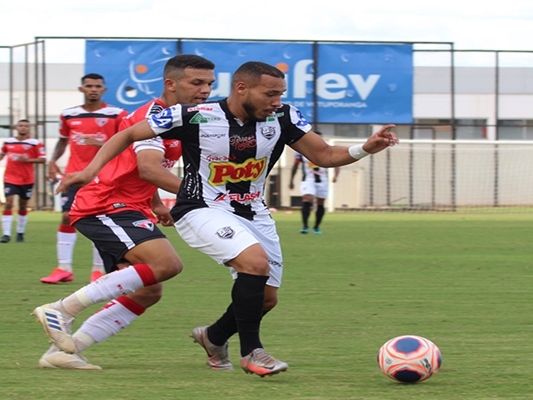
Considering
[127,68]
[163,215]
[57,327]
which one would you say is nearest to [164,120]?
[163,215]

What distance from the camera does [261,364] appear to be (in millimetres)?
5035

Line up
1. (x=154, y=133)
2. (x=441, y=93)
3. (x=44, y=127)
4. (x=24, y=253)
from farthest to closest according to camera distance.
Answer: (x=441, y=93)
(x=44, y=127)
(x=24, y=253)
(x=154, y=133)

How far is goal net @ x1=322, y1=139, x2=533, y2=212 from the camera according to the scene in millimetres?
29625

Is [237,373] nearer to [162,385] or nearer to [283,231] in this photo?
[162,385]

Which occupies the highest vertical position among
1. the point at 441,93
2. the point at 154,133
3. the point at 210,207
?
the point at 441,93

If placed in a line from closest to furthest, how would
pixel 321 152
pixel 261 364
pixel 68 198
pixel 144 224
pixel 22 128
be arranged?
pixel 261 364 → pixel 321 152 → pixel 144 224 → pixel 68 198 → pixel 22 128

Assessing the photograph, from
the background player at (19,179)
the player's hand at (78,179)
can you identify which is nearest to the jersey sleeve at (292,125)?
the player's hand at (78,179)

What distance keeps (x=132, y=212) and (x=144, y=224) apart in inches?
5.1

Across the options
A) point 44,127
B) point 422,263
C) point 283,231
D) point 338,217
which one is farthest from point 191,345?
point 44,127

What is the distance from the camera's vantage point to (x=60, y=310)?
5648 millimetres

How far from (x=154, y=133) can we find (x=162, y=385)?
139 centimetres

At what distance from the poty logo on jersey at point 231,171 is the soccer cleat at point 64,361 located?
1279 mm

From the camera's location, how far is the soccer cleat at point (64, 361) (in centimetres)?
558

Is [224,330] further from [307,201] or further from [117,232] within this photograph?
[307,201]
